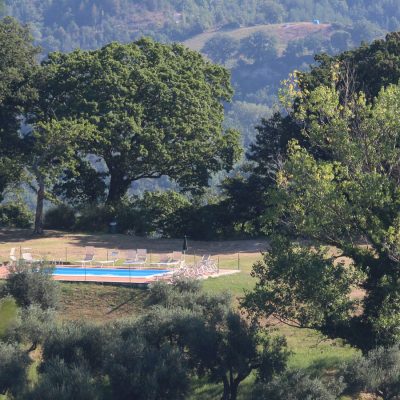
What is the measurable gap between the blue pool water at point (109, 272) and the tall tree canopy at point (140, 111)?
9.49 m

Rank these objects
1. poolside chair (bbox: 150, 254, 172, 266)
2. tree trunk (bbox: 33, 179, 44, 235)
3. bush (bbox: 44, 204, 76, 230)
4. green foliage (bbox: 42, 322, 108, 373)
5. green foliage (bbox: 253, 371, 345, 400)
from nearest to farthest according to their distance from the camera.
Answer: green foliage (bbox: 253, 371, 345, 400) < green foliage (bbox: 42, 322, 108, 373) < poolside chair (bbox: 150, 254, 172, 266) < tree trunk (bbox: 33, 179, 44, 235) < bush (bbox: 44, 204, 76, 230)

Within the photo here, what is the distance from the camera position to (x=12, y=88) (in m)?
41.8

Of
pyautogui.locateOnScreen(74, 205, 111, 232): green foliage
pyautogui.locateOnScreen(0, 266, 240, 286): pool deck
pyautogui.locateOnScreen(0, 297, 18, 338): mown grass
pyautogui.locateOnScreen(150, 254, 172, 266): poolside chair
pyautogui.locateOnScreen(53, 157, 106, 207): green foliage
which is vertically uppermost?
pyautogui.locateOnScreen(53, 157, 106, 207): green foliage

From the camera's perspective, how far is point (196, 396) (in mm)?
24094

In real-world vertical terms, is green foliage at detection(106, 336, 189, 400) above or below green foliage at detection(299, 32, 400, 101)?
below

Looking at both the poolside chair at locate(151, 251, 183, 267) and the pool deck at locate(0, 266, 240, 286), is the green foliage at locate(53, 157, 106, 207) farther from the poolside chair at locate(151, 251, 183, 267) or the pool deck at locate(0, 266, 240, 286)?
the pool deck at locate(0, 266, 240, 286)

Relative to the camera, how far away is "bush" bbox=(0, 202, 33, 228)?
1722 inches

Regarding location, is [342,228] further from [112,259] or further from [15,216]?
[15,216]

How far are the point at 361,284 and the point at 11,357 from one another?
825 centimetres

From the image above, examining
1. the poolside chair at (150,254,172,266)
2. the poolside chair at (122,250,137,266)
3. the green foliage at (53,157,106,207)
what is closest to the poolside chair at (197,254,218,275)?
the poolside chair at (150,254,172,266)

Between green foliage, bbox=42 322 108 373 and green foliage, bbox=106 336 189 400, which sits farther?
green foliage, bbox=42 322 108 373

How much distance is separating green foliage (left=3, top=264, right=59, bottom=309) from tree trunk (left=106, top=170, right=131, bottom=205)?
664 inches

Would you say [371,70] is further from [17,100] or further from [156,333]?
[156,333]

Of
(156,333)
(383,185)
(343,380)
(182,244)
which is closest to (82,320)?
(156,333)
